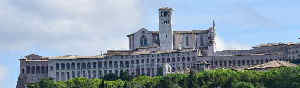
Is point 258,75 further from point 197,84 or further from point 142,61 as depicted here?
point 142,61

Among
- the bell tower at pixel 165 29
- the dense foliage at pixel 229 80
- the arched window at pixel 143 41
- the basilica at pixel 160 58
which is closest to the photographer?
the dense foliage at pixel 229 80

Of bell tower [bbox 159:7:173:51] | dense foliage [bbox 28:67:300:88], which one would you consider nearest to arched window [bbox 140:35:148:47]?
bell tower [bbox 159:7:173:51]

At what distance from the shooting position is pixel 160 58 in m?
173

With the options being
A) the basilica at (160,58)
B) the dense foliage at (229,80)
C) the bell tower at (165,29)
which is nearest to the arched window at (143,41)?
the basilica at (160,58)

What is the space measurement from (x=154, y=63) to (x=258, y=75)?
3677cm

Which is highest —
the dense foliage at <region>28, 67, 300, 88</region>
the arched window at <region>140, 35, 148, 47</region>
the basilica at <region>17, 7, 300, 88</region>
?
the arched window at <region>140, 35, 148, 47</region>

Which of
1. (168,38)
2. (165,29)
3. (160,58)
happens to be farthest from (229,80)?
(165,29)

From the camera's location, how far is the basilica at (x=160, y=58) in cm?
17050

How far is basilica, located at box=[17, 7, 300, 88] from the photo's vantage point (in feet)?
559

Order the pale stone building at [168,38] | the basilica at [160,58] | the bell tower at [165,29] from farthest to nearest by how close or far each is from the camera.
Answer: the pale stone building at [168,38] → the bell tower at [165,29] → the basilica at [160,58]

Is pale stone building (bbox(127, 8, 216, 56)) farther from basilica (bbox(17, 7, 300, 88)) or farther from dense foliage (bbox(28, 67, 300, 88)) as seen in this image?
dense foliage (bbox(28, 67, 300, 88))

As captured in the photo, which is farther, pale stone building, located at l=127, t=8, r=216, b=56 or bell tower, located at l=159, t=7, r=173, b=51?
pale stone building, located at l=127, t=8, r=216, b=56

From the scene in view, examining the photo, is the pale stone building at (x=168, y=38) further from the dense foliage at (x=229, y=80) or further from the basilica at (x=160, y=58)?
the dense foliage at (x=229, y=80)

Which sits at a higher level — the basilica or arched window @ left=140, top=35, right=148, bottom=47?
arched window @ left=140, top=35, right=148, bottom=47
